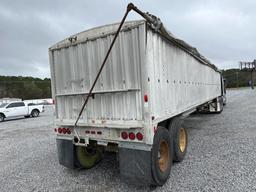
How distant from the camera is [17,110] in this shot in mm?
20312

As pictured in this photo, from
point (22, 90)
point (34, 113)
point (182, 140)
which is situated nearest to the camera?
point (182, 140)

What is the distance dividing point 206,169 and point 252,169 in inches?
35.0

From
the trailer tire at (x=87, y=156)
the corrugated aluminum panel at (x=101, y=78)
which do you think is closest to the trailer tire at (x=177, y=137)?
the corrugated aluminum panel at (x=101, y=78)

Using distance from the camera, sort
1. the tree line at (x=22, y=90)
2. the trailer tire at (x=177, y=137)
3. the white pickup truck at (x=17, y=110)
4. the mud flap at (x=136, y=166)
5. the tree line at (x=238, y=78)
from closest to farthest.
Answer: the mud flap at (x=136, y=166) < the trailer tire at (x=177, y=137) < the white pickup truck at (x=17, y=110) < the tree line at (x=22, y=90) < the tree line at (x=238, y=78)

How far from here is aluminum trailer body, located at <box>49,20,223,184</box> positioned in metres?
3.69

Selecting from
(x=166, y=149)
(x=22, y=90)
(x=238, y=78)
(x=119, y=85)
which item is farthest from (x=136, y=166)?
(x=238, y=78)

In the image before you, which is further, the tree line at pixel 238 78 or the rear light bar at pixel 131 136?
the tree line at pixel 238 78

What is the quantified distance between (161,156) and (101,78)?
75.2 inches

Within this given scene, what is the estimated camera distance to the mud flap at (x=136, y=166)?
3643mm

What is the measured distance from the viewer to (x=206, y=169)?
181 inches

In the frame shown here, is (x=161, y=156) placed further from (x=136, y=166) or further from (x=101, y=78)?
A: (x=101, y=78)

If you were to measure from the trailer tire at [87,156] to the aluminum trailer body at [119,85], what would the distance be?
214mm

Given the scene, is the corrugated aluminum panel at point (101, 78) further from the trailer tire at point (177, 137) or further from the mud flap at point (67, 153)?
the trailer tire at point (177, 137)

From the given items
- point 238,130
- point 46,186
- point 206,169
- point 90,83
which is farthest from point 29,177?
point 238,130
